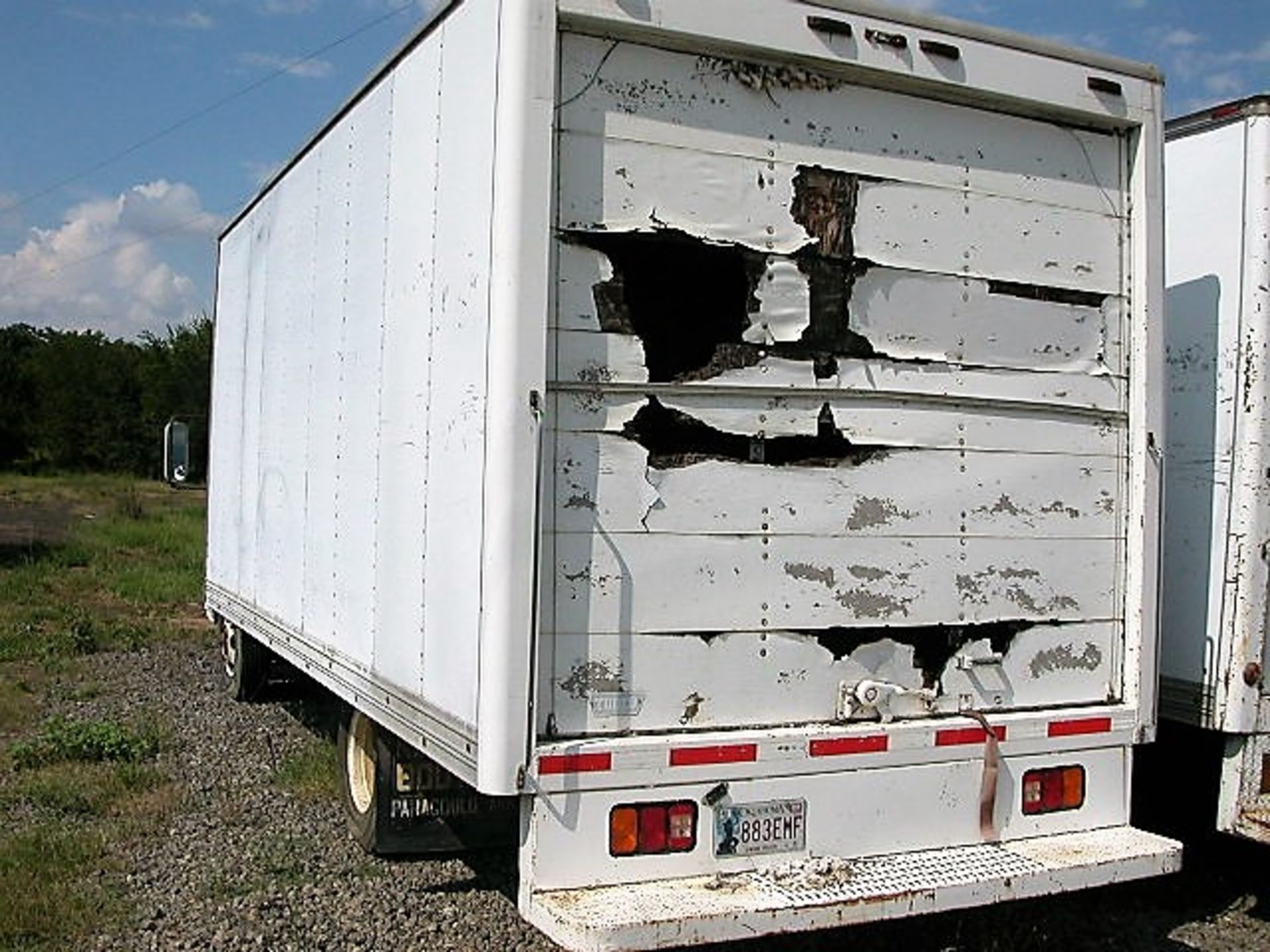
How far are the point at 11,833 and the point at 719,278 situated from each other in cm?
470

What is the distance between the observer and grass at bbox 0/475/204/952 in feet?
19.5

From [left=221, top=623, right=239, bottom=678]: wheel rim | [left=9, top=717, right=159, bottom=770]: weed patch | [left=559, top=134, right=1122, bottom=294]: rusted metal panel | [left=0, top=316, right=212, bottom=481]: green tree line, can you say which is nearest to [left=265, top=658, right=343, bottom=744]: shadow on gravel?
[left=221, top=623, right=239, bottom=678]: wheel rim

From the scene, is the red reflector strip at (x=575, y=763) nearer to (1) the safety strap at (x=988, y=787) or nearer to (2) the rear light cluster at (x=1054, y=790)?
(1) the safety strap at (x=988, y=787)

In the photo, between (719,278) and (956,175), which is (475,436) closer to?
Result: (719,278)

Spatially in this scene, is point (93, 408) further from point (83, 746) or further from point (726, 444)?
point (726, 444)

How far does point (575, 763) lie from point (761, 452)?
116 centimetres

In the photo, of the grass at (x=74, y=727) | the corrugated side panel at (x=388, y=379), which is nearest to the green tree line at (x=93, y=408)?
the grass at (x=74, y=727)

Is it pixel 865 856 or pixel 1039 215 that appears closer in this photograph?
pixel 865 856

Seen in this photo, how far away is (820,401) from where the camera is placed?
4.68 metres

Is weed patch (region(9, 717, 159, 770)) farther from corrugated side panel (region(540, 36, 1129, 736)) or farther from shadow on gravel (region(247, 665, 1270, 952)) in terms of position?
corrugated side panel (region(540, 36, 1129, 736))

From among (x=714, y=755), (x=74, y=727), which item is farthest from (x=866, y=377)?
(x=74, y=727)

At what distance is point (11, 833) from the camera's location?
6.91m

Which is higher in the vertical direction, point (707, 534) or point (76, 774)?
point (707, 534)

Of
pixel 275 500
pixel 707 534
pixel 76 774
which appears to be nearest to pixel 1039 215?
pixel 707 534
